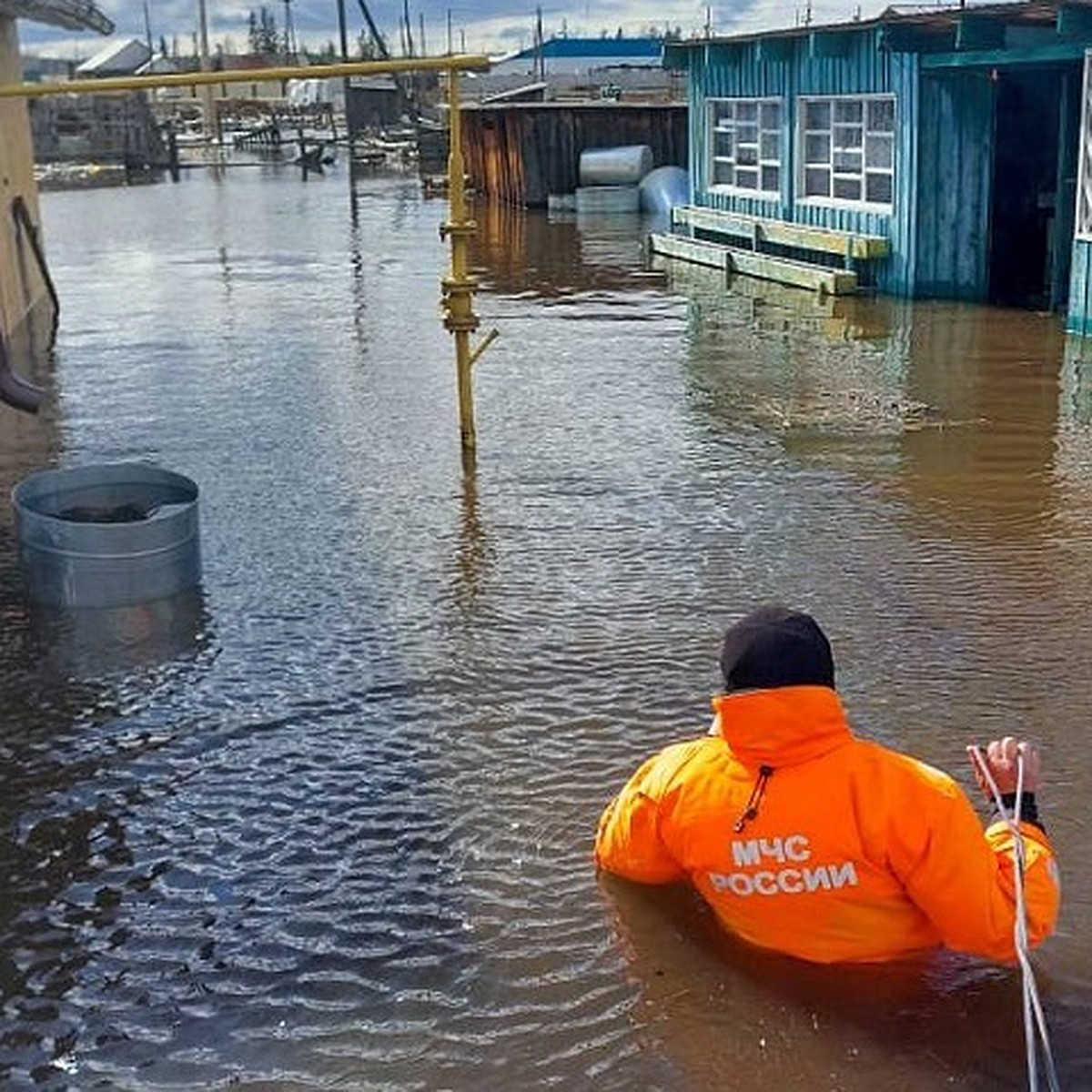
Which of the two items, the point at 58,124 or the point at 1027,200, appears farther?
the point at 58,124

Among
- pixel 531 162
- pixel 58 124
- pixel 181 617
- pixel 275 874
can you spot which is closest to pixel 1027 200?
pixel 181 617

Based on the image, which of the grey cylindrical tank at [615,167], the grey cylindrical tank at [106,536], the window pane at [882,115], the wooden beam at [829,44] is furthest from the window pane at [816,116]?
the grey cylindrical tank at [106,536]

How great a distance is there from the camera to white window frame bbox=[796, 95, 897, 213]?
17.7 meters

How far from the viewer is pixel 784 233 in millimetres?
19422

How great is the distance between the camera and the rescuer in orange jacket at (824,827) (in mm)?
3566

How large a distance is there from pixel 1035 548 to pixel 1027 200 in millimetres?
10926

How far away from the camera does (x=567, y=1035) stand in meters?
3.89

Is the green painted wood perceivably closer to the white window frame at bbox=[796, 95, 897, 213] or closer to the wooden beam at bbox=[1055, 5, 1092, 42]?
the wooden beam at bbox=[1055, 5, 1092, 42]

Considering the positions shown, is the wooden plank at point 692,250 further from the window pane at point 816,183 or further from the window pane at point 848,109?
the window pane at point 848,109

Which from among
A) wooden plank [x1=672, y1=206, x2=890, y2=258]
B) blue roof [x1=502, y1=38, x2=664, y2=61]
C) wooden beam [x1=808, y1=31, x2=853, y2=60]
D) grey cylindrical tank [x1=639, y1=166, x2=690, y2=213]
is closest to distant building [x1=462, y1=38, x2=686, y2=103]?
blue roof [x1=502, y1=38, x2=664, y2=61]

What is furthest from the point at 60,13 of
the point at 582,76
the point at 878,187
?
the point at 582,76

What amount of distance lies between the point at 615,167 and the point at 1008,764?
1178 inches

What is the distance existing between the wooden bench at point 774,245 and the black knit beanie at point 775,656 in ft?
47.4

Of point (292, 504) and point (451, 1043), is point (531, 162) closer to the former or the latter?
point (292, 504)
